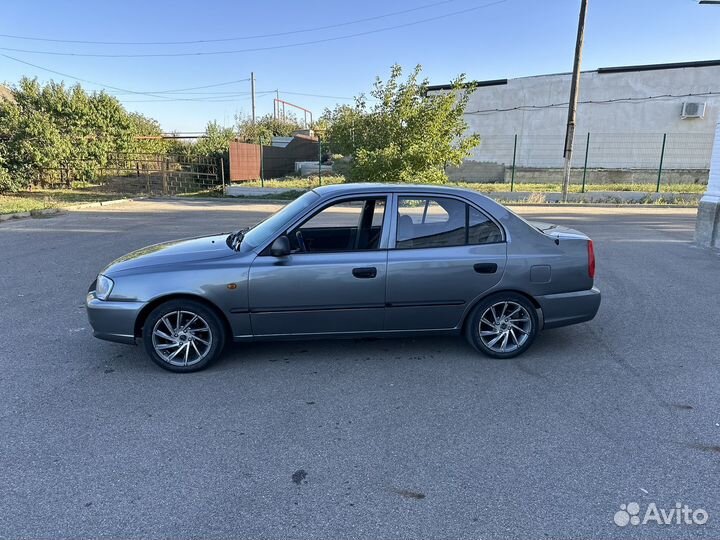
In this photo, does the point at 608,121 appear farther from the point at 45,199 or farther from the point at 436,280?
the point at 45,199

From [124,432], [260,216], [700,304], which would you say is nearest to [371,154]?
[260,216]

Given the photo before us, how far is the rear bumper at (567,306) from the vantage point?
443cm

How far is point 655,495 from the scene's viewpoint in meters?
2.65

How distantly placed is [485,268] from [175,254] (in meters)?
2.73

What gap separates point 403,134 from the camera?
17172 millimetres

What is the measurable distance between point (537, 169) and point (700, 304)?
21217 millimetres

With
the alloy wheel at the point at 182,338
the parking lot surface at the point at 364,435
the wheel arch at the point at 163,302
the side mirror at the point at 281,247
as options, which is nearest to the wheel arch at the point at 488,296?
the parking lot surface at the point at 364,435

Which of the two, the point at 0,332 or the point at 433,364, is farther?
the point at 0,332

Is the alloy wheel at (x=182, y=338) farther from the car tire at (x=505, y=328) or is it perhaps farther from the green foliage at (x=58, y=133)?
the green foliage at (x=58, y=133)

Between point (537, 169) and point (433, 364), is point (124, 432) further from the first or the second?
Result: point (537, 169)

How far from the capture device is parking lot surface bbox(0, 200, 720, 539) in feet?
8.22

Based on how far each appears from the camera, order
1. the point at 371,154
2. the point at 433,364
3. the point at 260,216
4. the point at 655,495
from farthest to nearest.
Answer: the point at 371,154 → the point at 260,216 → the point at 433,364 → the point at 655,495

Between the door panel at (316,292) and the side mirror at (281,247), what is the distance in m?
0.06

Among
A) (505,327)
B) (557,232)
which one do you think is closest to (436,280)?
(505,327)
